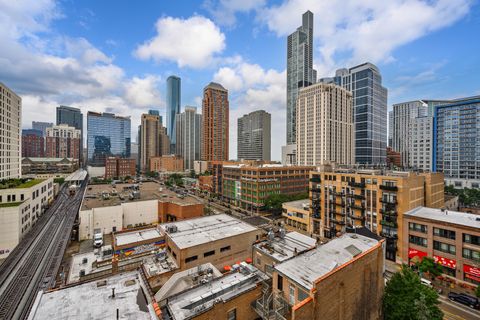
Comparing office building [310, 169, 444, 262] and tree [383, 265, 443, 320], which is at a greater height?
office building [310, 169, 444, 262]

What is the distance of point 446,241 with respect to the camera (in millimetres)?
35250

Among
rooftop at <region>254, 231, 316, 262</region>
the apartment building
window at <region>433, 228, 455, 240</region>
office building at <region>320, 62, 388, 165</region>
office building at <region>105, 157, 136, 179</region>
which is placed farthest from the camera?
office building at <region>320, 62, 388, 165</region>

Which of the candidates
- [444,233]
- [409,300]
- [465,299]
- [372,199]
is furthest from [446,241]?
[409,300]

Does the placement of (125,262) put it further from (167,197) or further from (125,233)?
(167,197)

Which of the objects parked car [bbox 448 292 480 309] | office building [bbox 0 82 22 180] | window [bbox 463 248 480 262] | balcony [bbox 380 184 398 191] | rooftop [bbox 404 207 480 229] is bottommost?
parked car [bbox 448 292 480 309]

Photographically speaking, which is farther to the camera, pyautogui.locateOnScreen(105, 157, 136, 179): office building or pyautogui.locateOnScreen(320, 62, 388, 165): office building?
pyautogui.locateOnScreen(320, 62, 388, 165): office building

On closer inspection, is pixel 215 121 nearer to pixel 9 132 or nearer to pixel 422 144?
pixel 9 132

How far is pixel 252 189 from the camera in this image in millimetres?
81500

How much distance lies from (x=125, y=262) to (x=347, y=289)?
1165 inches

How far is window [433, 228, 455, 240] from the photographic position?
114 feet

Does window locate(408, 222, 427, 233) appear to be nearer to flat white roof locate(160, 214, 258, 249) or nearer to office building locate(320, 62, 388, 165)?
flat white roof locate(160, 214, 258, 249)

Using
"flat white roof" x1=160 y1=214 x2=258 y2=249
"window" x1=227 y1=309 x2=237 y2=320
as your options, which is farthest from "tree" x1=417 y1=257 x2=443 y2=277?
"window" x1=227 y1=309 x2=237 y2=320

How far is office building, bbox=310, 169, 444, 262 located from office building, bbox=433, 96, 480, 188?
271 feet

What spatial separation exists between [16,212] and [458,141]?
18187 cm
